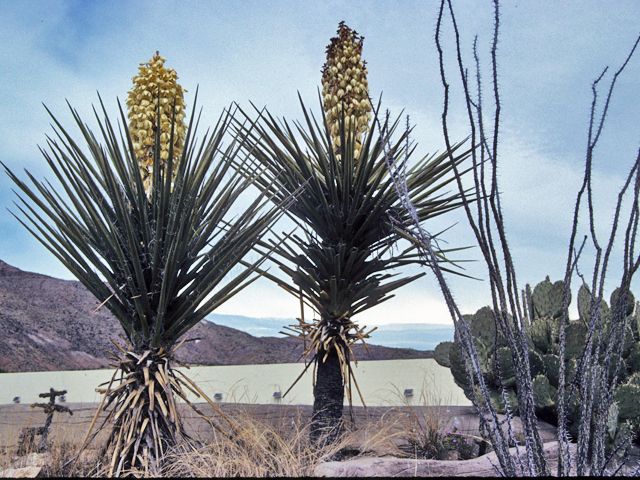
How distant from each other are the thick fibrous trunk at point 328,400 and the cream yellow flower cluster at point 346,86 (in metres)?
1.47

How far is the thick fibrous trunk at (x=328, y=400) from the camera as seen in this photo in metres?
2.88

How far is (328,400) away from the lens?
2.93 metres

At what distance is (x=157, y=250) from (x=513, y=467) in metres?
1.75

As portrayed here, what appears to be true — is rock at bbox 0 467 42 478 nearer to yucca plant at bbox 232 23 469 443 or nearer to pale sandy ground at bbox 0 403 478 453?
pale sandy ground at bbox 0 403 478 453

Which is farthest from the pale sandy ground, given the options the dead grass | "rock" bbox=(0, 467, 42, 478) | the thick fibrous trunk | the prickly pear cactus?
the prickly pear cactus

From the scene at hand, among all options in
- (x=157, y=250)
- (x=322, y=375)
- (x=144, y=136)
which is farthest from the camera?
(x=322, y=375)

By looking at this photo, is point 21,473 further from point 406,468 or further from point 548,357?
point 548,357

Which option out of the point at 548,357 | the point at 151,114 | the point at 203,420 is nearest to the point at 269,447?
the point at 203,420

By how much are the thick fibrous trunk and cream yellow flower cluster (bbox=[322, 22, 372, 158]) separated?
57.7 inches

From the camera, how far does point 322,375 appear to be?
118 inches

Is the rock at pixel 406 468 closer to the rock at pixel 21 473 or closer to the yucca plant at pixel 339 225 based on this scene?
the yucca plant at pixel 339 225

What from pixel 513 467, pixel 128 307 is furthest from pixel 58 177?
pixel 513 467

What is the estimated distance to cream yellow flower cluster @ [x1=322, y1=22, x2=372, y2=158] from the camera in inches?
126

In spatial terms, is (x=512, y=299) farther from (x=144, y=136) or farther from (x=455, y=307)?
(x=144, y=136)
